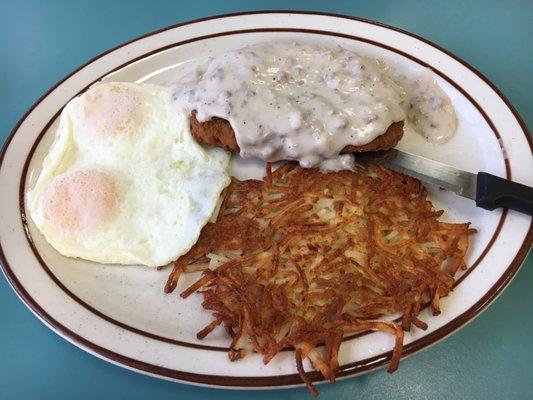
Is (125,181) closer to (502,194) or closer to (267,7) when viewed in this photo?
(502,194)

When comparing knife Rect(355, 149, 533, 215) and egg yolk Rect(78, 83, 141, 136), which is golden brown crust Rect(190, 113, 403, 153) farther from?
egg yolk Rect(78, 83, 141, 136)

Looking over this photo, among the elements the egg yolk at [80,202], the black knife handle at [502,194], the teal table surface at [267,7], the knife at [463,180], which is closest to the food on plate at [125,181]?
the egg yolk at [80,202]

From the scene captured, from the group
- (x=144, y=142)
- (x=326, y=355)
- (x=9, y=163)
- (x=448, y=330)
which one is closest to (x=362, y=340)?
(x=326, y=355)

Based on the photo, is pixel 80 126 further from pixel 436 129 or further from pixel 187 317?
pixel 436 129

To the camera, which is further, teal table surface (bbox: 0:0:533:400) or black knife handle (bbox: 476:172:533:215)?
black knife handle (bbox: 476:172:533:215)

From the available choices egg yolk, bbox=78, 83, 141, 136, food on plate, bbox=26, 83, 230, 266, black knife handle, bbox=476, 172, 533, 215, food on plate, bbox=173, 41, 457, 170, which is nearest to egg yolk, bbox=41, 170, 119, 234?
food on plate, bbox=26, 83, 230, 266

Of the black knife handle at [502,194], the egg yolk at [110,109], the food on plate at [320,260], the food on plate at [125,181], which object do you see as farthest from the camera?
the egg yolk at [110,109]

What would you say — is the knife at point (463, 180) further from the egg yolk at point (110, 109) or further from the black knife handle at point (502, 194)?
the egg yolk at point (110, 109)
